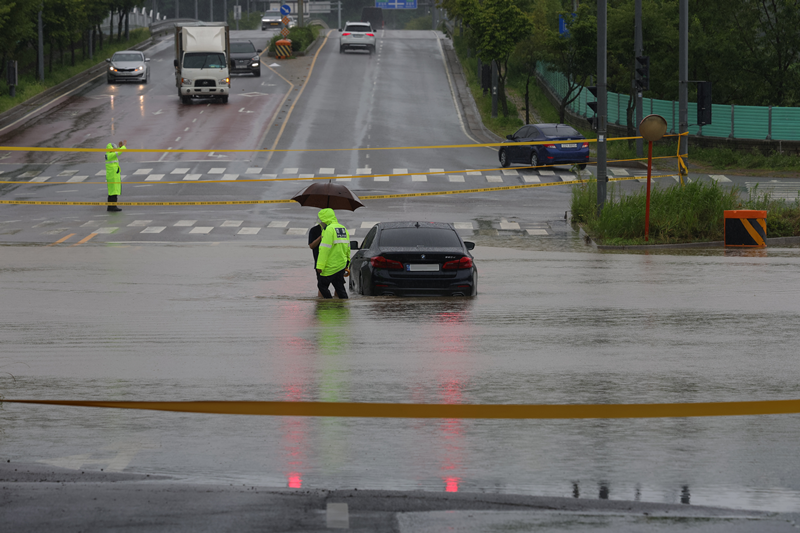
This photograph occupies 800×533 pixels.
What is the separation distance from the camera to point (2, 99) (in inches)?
2067

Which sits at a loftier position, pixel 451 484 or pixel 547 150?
pixel 547 150

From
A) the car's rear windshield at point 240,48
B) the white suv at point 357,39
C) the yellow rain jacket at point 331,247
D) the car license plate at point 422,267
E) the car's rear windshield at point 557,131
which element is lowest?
the car license plate at point 422,267

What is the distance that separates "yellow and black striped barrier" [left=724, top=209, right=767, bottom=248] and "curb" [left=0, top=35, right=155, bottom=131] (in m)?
34.5

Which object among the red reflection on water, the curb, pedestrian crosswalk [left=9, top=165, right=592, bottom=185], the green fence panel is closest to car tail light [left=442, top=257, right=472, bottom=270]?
the red reflection on water

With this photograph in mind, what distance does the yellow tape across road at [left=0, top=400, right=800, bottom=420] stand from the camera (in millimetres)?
8242

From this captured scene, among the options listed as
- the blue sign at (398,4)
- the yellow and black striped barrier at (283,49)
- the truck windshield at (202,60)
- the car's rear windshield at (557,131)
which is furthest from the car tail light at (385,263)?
the blue sign at (398,4)

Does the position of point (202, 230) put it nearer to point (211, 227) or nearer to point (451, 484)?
point (211, 227)

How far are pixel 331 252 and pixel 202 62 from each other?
1569 inches

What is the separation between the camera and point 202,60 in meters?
52.5

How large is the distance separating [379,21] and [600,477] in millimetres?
136938

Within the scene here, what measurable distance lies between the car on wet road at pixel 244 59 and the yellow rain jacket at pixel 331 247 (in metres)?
50.6

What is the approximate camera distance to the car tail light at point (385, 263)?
1515 centimetres

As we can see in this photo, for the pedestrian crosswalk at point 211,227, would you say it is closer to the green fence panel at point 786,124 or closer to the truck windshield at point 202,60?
the green fence panel at point 786,124

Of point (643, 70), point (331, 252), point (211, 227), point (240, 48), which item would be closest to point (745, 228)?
point (643, 70)
